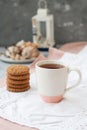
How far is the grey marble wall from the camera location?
1.31 metres

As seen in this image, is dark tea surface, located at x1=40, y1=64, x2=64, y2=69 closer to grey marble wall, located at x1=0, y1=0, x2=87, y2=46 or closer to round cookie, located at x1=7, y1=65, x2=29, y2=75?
round cookie, located at x1=7, y1=65, x2=29, y2=75

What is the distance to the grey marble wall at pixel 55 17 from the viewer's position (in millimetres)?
1309

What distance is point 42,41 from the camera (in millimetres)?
1236

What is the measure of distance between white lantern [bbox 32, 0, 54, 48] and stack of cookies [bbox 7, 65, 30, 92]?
0.51 m

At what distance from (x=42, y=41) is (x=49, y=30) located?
0.16 feet

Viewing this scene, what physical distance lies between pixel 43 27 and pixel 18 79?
552mm

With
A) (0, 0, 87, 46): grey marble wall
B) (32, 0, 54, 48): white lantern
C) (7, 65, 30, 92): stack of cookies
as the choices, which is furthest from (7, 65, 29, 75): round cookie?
(0, 0, 87, 46): grey marble wall

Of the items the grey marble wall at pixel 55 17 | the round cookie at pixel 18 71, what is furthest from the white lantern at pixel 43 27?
the round cookie at pixel 18 71

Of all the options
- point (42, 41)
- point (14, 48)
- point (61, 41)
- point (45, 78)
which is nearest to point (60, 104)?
point (45, 78)

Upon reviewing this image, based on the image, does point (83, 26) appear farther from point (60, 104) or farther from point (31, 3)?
point (60, 104)

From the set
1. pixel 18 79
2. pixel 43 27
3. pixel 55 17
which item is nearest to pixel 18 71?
pixel 18 79

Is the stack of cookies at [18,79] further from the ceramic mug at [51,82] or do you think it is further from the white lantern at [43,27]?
the white lantern at [43,27]

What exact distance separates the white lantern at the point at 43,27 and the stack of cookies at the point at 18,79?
1.66 feet

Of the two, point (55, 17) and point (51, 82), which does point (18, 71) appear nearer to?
point (51, 82)
